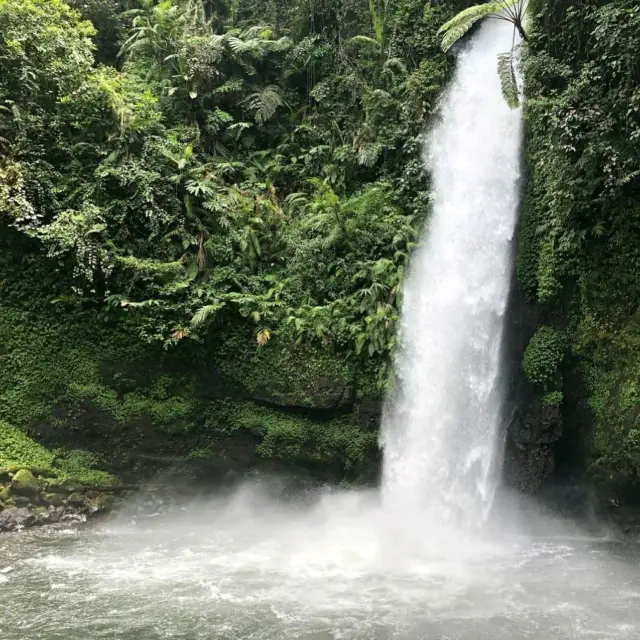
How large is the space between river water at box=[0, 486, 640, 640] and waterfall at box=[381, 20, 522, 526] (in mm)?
780

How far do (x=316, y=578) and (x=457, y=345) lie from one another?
5084 millimetres

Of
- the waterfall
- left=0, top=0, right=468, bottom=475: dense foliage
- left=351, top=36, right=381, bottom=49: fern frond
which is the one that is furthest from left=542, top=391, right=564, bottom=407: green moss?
left=351, top=36, right=381, bottom=49: fern frond

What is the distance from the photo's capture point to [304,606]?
24.1ft

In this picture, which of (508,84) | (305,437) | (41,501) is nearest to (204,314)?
(305,437)

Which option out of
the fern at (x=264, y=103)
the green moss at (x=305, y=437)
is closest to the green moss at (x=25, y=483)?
the green moss at (x=305, y=437)

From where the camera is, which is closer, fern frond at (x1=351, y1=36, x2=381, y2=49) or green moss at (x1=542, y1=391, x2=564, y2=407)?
green moss at (x1=542, y1=391, x2=564, y2=407)

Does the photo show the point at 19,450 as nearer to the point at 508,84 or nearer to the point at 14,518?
the point at 14,518

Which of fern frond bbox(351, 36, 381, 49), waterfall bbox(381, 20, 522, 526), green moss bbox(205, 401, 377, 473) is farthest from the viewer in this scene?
fern frond bbox(351, 36, 381, 49)

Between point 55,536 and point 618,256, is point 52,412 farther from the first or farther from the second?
point 618,256

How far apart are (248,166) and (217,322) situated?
513cm

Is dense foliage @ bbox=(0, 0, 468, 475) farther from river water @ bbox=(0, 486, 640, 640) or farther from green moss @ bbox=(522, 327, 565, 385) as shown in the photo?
green moss @ bbox=(522, 327, 565, 385)

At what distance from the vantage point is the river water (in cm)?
683

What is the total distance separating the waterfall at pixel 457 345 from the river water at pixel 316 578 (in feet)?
2.56

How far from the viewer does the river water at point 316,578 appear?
22.4 feet
